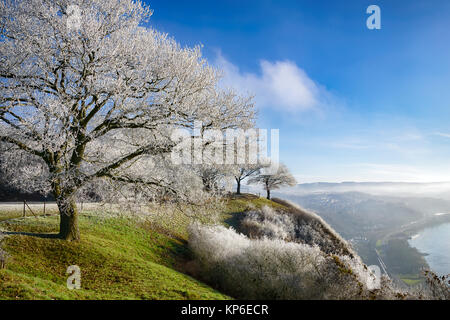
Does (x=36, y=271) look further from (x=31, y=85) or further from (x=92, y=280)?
(x=31, y=85)

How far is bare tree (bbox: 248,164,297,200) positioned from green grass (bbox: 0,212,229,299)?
147ft

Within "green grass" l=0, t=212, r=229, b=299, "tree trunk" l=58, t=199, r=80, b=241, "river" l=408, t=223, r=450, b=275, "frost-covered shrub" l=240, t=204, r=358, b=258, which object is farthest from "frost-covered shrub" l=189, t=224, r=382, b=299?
"river" l=408, t=223, r=450, b=275

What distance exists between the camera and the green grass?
8.30 metres

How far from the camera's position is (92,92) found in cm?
1059

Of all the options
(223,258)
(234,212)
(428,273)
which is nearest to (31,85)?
(223,258)

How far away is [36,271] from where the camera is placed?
33.4 ft

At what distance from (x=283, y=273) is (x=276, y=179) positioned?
49.7 meters

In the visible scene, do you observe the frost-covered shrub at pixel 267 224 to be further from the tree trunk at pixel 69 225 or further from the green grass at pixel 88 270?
the tree trunk at pixel 69 225

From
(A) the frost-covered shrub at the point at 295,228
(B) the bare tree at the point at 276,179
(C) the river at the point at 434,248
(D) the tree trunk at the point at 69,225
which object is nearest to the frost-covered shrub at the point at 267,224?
(A) the frost-covered shrub at the point at 295,228

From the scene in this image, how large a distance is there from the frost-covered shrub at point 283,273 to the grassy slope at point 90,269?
5.66 feet

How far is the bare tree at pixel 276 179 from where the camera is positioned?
60.4m

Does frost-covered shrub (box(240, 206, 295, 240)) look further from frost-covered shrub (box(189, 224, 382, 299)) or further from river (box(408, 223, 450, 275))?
river (box(408, 223, 450, 275))

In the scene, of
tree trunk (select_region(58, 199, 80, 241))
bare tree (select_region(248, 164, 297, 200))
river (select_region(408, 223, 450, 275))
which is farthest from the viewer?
river (select_region(408, 223, 450, 275))

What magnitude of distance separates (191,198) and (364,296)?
30.4 ft
